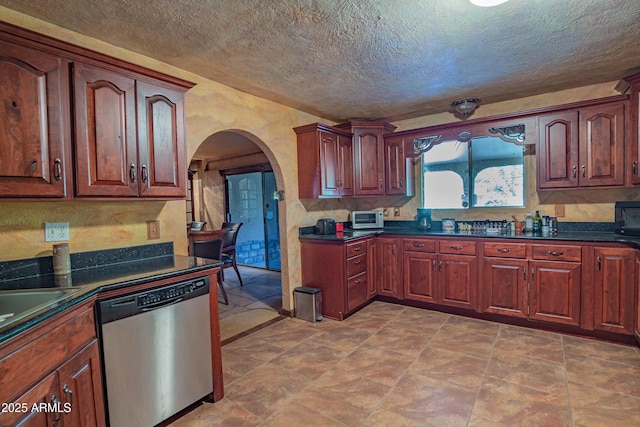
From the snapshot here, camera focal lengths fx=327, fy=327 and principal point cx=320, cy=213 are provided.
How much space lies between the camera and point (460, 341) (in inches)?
114

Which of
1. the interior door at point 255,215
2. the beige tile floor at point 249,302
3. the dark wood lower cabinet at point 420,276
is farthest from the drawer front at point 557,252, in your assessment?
the interior door at point 255,215

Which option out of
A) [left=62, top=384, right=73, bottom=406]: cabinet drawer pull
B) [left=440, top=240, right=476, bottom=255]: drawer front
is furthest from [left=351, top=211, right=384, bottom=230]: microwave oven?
[left=62, top=384, right=73, bottom=406]: cabinet drawer pull

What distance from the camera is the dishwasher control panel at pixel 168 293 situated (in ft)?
5.63

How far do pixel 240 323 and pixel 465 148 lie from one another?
3.30 metres

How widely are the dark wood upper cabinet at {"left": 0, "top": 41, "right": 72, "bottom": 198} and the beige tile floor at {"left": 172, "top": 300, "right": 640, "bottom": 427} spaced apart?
154 centimetres

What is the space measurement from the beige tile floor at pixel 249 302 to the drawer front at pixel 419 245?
5.44ft

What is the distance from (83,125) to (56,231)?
70 centimetres

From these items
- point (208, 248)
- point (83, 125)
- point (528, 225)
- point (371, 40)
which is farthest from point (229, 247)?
point (528, 225)

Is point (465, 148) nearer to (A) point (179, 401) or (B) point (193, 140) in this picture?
(B) point (193, 140)

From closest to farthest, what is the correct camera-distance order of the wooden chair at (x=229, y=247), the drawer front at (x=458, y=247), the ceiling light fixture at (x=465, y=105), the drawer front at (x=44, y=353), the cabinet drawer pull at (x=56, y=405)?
the drawer front at (x=44, y=353) → the cabinet drawer pull at (x=56, y=405) → the drawer front at (x=458, y=247) → the ceiling light fixture at (x=465, y=105) → the wooden chair at (x=229, y=247)

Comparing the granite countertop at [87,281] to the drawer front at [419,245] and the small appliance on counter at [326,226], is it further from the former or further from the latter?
the drawer front at [419,245]

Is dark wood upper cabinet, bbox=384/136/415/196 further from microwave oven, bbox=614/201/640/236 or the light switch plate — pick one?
the light switch plate

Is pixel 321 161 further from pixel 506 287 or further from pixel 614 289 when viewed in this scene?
pixel 614 289

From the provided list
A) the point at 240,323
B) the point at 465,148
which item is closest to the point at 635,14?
the point at 465,148
